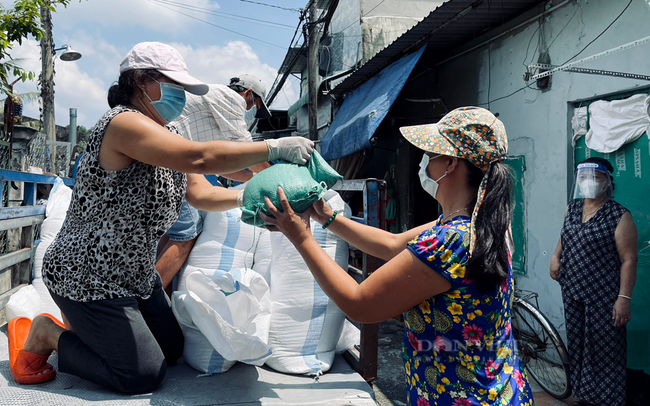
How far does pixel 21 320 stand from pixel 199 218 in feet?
3.45

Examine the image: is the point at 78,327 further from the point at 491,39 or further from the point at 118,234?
the point at 491,39

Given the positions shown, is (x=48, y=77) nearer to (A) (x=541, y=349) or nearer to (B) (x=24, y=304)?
(B) (x=24, y=304)

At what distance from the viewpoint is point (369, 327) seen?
2.27 metres

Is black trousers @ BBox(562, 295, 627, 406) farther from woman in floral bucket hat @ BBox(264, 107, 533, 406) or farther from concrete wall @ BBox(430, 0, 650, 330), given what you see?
woman in floral bucket hat @ BBox(264, 107, 533, 406)

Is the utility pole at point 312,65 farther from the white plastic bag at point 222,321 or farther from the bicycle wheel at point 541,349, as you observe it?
the white plastic bag at point 222,321

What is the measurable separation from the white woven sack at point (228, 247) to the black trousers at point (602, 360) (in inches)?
98.4

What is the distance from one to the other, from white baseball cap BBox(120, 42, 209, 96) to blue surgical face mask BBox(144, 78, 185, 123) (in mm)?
36

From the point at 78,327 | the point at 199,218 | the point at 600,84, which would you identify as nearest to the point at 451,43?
the point at 600,84

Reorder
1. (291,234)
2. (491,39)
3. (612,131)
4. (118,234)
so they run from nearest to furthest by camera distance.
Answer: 1. (291,234)
2. (118,234)
3. (612,131)
4. (491,39)

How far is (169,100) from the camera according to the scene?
1929 millimetres

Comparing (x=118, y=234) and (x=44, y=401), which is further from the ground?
(x=118, y=234)

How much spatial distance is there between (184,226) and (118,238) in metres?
0.80

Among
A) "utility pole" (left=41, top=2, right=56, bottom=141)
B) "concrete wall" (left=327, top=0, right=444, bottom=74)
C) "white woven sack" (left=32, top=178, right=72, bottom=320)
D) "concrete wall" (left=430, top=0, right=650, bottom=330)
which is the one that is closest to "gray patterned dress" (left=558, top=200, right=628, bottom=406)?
"concrete wall" (left=430, top=0, right=650, bottom=330)

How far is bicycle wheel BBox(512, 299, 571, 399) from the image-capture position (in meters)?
3.69
